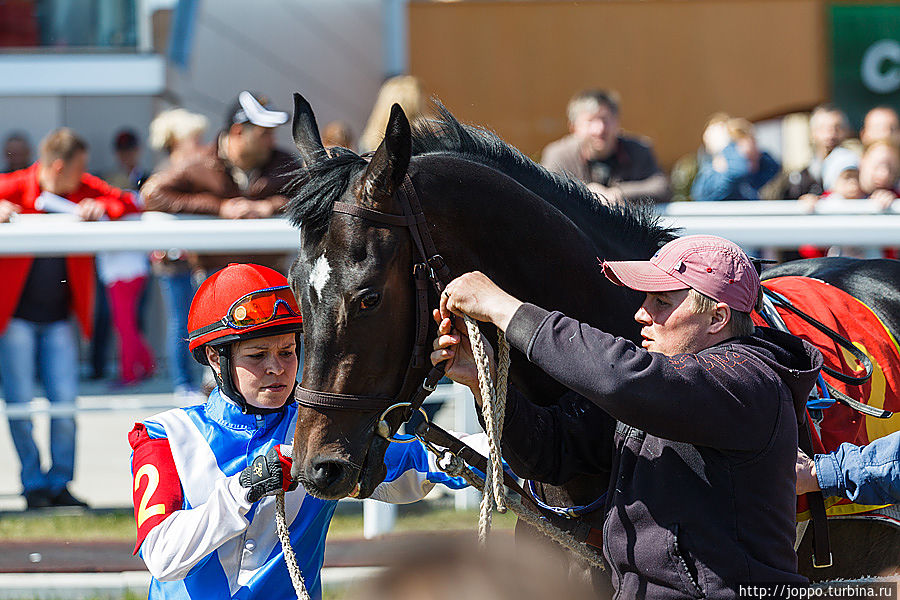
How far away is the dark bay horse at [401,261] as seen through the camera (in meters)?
2.20

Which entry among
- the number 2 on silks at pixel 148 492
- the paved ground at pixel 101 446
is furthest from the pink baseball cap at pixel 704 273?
the paved ground at pixel 101 446

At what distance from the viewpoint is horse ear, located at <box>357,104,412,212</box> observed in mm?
2213

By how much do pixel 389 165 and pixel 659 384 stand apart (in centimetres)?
74

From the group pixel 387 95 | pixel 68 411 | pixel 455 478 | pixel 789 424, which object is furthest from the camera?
pixel 387 95

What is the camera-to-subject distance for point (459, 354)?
2283 mm

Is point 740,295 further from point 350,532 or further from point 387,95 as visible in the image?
point 387,95

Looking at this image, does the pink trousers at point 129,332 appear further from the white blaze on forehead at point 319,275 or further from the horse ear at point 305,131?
the white blaze on forehead at point 319,275

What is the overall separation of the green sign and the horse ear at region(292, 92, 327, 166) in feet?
42.8

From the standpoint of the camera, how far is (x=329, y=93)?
640 inches

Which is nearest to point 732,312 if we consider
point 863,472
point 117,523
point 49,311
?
point 863,472

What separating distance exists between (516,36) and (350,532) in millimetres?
9954

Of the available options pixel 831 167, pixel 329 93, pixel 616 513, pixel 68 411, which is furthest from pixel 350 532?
pixel 329 93

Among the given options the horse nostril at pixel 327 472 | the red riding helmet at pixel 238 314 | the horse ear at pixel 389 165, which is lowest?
the horse nostril at pixel 327 472

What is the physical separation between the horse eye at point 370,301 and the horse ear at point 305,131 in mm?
444
